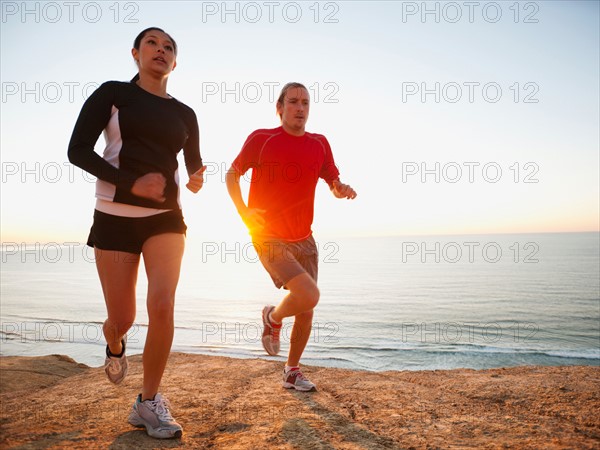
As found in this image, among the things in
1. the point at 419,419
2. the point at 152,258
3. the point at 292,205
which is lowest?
the point at 419,419

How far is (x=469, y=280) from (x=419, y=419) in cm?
6692

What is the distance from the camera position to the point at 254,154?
4418mm

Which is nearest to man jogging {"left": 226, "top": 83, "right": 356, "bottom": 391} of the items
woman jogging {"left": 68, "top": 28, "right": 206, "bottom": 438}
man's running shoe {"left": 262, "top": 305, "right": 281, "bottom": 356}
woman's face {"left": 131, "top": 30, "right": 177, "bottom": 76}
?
man's running shoe {"left": 262, "top": 305, "right": 281, "bottom": 356}

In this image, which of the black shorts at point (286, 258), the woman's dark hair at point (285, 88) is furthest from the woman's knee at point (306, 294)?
the woman's dark hair at point (285, 88)

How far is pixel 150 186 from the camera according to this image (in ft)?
9.59

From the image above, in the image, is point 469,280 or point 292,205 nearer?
point 292,205

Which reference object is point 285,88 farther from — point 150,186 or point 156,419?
Result: point 156,419

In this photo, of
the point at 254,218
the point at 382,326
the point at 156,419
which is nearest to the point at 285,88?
the point at 254,218

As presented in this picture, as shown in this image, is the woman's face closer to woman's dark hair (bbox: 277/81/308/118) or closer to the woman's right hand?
the woman's right hand

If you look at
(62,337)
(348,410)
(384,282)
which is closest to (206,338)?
(62,337)

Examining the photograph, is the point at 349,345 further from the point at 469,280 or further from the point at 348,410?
the point at 469,280

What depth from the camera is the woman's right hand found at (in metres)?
2.91

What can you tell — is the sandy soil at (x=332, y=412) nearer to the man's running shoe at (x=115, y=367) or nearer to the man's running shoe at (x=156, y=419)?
the man's running shoe at (x=156, y=419)

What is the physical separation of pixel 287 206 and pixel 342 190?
703 millimetres
